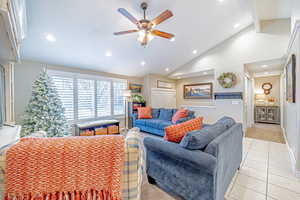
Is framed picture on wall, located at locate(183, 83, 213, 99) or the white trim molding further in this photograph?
framed picture on wall, located at locate(183, 83, 213, 99)

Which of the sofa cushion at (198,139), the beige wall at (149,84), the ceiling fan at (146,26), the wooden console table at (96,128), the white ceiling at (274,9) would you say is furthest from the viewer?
the beige wall at (149,84)

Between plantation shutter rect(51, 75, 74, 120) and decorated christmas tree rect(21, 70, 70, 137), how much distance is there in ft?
2.23

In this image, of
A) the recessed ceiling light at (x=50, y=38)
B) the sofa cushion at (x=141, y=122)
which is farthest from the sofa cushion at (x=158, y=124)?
the recessed ceiling light at (x=50, y=38)

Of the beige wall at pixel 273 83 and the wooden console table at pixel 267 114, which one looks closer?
the wooden console table at pixel 267 114

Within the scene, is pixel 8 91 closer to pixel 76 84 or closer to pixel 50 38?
pixel 50 38

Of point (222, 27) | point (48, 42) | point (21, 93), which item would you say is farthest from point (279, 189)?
point (21, 93)

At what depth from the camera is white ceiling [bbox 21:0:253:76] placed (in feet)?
8.14

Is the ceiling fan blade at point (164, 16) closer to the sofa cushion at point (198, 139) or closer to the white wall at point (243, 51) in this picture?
the sofa cushion at point (198, 139)

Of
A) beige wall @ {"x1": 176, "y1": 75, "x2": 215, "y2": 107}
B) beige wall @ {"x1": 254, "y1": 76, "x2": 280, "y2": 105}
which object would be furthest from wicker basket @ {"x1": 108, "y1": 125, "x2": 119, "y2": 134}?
beige wall @ {"x1": 254, "y1": 76, "x2": 280, "y2": 105}

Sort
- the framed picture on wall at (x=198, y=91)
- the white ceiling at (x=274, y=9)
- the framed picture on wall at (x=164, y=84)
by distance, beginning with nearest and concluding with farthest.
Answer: the white ceiling at (x=274, y=9) < the framed picture on wall at (x=198, y=91) < the framed picture on wall at (x=164, y=84)

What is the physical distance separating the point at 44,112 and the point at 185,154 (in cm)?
321

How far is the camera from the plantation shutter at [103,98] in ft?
15.1

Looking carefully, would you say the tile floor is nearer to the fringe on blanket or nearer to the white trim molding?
the fringe on blanket

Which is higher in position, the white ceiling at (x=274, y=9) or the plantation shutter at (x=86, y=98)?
the white ceiling at (x=274, y=9)
